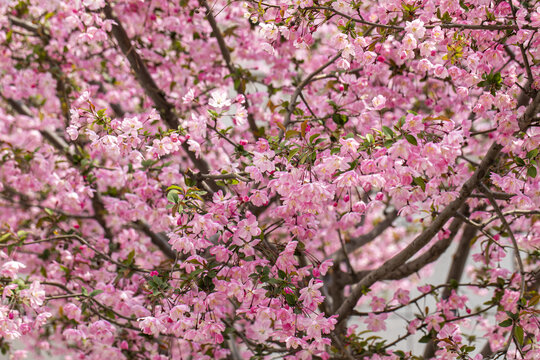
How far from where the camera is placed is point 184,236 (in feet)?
7.35

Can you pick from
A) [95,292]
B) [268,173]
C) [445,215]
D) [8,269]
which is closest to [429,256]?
[445,215]

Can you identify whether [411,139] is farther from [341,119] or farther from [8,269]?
[8,269]

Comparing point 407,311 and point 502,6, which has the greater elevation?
point 407,311

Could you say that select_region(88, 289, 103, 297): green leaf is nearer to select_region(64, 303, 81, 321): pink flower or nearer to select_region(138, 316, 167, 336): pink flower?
select_region(64, 303, 81, 321): pink flower

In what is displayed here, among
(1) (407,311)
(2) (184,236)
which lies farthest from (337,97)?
(1) (407,311)

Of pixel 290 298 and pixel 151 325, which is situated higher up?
pixel 290 298

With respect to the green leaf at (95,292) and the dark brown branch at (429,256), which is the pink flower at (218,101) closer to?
the green leaf at (95,292)

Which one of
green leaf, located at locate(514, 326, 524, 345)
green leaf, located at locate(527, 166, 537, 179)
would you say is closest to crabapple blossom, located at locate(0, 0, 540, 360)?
green leaf, located at locate(527, 166, 537, 179)

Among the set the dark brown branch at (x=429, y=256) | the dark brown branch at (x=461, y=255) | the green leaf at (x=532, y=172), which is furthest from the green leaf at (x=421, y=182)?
the dark brown branch at (x=461, y=255)

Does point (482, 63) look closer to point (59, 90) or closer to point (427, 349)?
point (427, 349)

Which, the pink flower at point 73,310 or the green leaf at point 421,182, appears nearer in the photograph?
the green leaf at point 421,182

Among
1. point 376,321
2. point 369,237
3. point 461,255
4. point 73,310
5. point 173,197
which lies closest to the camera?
point 173,197

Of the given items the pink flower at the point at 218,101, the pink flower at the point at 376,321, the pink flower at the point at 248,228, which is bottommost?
the pink flower at the point at 248,228

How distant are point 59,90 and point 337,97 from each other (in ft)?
6.46
